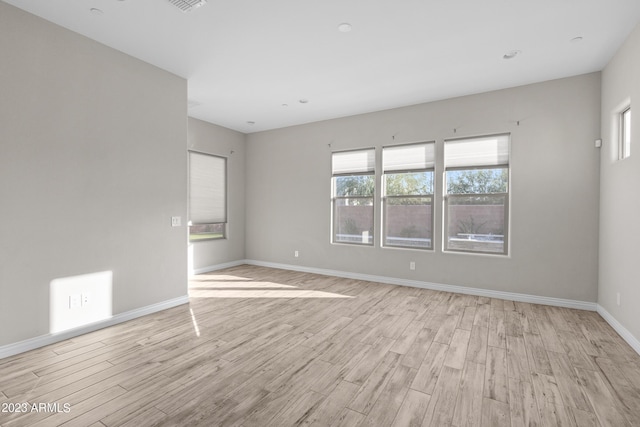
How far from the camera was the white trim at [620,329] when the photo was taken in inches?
109

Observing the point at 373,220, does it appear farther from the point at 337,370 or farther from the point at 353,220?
the point at 337,370

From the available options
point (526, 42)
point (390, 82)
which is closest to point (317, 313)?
point (390, 82)

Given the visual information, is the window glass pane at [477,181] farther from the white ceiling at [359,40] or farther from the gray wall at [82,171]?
the gray wall at [82,171]

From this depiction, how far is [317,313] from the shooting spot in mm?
3740

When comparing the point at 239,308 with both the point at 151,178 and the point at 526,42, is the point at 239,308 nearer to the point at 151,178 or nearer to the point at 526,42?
the point at 151,178

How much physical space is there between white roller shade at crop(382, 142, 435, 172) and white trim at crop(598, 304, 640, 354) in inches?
111

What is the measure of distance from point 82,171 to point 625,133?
5.75 meters

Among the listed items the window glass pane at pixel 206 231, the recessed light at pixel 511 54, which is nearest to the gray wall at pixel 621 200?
the recessed light at pixel 511 54

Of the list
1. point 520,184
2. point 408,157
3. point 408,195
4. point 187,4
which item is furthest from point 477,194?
point 187,4

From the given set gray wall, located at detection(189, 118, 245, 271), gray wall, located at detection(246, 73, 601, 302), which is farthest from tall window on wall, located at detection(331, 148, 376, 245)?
gray wall, located at detection(189, 118, 245, 271)

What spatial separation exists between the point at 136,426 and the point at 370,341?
1.97 m

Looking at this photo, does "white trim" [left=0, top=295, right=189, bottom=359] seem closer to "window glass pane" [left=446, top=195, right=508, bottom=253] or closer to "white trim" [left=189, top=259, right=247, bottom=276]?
"white trim" [left=189, top=259, right=247, bottom=276]

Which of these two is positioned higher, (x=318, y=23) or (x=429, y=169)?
(x=318, y=23)

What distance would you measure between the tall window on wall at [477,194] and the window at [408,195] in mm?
305
